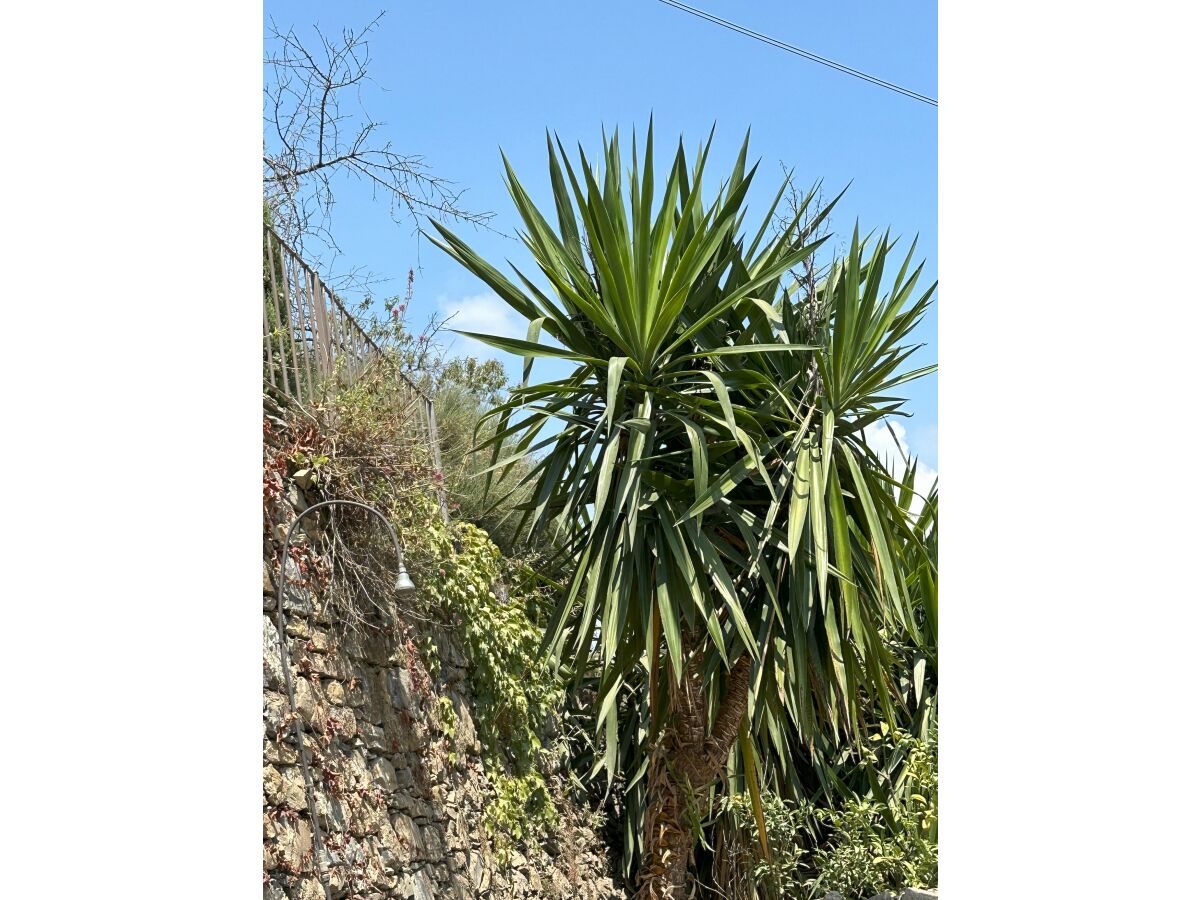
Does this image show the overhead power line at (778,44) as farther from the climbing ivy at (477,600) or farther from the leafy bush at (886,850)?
the leafy bush at (886,850)

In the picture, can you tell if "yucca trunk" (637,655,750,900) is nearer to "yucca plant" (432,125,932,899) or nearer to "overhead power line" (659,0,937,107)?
"yucca plant" (432,125,932,899)

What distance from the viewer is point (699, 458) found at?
421 centimetres

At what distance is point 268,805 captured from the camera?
310cm

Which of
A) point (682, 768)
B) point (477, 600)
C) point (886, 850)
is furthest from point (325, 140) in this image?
point (886, 850)

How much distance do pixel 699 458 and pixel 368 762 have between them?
171 centimetres

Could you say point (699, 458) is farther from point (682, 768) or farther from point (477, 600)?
point (682, 768)

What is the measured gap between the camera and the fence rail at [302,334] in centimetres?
378

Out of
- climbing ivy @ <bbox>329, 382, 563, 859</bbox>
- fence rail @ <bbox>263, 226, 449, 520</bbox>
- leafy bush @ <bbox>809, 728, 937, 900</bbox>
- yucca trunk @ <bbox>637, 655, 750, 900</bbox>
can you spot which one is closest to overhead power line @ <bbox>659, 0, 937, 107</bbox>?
fence rail @ <bbox>263, 226, 449, 520</bbox>

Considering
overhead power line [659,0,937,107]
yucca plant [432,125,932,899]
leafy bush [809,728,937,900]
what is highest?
overhead power line [659,0,937,107]

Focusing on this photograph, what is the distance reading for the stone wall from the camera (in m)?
3.22

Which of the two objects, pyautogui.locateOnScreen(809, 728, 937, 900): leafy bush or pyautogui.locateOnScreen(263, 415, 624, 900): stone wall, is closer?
pyautogui.locateOnScreen(263, 415, 624, 900): stone wall

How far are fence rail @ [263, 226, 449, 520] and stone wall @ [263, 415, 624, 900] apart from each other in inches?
8.3
